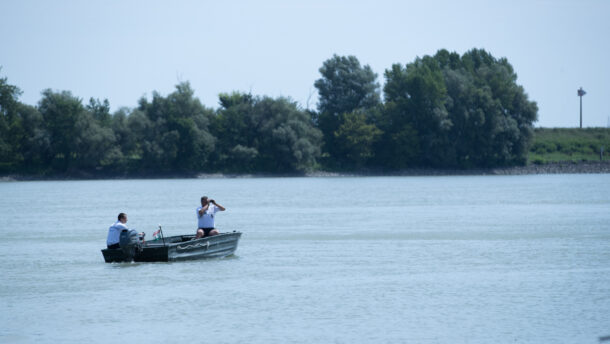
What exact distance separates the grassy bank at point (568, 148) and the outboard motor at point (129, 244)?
9715 cm

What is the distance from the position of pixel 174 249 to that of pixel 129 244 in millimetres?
1553

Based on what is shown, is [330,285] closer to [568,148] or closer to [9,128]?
[9,128]

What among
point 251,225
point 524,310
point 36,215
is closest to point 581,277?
point 524,310

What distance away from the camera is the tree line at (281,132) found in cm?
10769

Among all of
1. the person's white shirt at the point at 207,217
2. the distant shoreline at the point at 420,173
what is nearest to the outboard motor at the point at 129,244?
the person's white shirt at the point at 207,217

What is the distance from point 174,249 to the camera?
26.1 m

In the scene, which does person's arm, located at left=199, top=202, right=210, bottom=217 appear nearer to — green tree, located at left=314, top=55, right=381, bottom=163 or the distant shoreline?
the distant shoreline

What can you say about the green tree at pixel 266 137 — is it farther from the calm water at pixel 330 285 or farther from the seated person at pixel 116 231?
the seated person at pixel 116 231

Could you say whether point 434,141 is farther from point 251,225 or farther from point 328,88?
point 251,225

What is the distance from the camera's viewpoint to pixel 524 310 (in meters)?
18.0

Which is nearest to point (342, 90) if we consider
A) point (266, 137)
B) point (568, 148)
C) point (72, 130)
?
point (266, 137)

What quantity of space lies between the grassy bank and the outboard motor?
97.2m

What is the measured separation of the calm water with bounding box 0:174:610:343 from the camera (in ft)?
54.4

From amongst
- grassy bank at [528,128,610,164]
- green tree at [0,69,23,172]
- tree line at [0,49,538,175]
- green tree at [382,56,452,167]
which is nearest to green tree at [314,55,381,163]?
tree line at [0,49,538,175]
